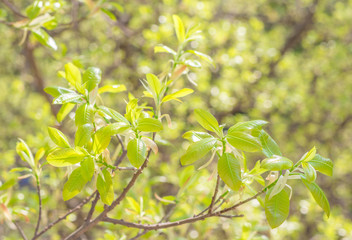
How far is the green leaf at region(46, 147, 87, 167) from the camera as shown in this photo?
2.65 feet

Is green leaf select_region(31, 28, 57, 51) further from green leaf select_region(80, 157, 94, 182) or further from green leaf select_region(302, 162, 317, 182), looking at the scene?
green leaf select_region(302, 162, 317, 182)

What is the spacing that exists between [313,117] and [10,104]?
3.72 metres

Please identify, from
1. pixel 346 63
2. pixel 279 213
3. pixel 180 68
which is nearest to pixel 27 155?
pixel 180 68

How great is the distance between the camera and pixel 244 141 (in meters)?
0.78

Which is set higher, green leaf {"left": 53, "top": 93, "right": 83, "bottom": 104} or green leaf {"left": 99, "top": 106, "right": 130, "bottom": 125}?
green leaf {"left": 53, "top": 93, "right": 83, "bottom": 104}

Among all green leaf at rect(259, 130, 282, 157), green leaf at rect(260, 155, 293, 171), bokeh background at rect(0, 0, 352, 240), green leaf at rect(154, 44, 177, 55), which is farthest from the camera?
bokeh background at rect(0, 0, 352, 240)

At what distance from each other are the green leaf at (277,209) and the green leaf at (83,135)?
41 centimetres

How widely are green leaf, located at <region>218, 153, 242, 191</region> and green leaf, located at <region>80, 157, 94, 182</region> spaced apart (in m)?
0.27

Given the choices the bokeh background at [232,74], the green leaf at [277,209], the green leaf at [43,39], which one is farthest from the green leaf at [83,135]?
the bokeh background at [232,74]

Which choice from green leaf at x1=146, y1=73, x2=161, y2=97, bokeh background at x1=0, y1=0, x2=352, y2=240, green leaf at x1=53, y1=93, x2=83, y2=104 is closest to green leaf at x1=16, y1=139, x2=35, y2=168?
green leaf at x1=53, y1=93, x2=83, y2=104

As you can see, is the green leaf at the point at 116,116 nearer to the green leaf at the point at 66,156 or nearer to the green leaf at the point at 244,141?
the green leaf at the point at 66,156

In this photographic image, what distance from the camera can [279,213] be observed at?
0.78 m

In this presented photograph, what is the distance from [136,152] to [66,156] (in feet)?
0.53

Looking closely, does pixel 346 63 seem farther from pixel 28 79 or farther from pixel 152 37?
pixel 28 79
